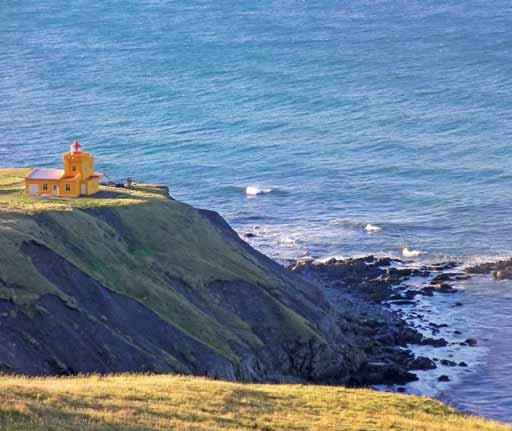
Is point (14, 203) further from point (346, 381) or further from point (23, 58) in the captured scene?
point (23, 58)

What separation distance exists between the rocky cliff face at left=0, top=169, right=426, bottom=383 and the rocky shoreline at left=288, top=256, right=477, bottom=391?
93 cm

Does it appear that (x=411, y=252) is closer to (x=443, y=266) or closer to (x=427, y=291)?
(x=443, y=266)

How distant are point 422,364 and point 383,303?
1223cm

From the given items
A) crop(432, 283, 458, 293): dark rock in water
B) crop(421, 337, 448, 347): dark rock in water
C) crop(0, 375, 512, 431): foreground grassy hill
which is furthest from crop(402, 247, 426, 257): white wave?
crop(0, 375, 512, 431): foreground grassy hill

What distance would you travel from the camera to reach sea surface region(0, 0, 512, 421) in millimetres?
99812

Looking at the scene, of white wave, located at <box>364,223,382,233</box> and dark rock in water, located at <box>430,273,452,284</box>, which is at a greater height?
white wave, located at <box>364,223,382,233</box>

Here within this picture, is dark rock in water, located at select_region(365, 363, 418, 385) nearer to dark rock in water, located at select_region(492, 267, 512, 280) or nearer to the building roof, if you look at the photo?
dark rock in water, located at select_region(492, 267, 512, 280)

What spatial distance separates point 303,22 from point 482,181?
3236 inches

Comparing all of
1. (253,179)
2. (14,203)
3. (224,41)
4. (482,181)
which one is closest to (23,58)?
(224,41)

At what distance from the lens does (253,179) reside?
4926 inches

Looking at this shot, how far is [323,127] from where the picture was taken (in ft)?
482

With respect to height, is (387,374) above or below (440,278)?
below

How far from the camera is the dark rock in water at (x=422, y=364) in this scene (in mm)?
70750

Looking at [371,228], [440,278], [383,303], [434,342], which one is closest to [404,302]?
[383,303]
